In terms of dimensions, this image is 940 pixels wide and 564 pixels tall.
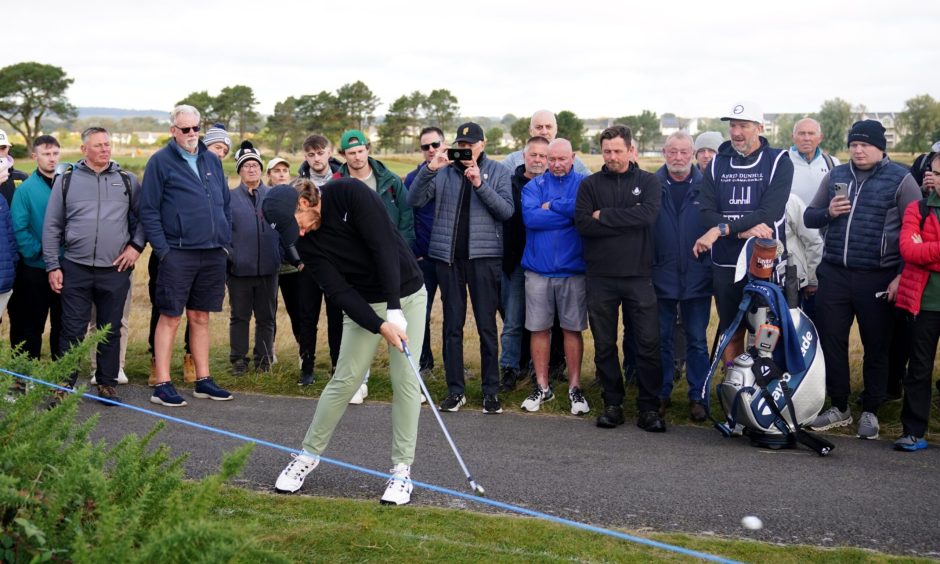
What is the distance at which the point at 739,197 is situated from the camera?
8.55 metres

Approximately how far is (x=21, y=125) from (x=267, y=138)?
2925cm

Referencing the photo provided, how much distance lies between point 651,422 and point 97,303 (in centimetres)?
508

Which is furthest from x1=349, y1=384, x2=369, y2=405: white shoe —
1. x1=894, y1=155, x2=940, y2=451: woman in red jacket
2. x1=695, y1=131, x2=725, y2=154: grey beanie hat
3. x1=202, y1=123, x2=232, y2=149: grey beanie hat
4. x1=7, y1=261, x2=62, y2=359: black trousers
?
x1=894, y1=155, x2=940, y2=451: woman in red jacket

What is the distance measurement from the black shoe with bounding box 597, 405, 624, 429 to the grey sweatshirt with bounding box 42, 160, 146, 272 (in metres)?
4.43

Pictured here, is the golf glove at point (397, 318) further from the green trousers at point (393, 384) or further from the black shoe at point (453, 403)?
the black shoe at point (453, 403)

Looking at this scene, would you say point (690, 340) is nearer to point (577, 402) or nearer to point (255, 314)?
point (577, 402)

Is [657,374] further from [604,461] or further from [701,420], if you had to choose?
[604,461]

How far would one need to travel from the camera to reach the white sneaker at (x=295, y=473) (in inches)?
255

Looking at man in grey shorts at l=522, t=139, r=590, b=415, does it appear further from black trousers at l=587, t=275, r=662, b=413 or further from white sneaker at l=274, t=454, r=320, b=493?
white sneaker at l=274, t=454, r=320, b=493

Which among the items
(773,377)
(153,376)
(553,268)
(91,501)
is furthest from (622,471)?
(153,376)

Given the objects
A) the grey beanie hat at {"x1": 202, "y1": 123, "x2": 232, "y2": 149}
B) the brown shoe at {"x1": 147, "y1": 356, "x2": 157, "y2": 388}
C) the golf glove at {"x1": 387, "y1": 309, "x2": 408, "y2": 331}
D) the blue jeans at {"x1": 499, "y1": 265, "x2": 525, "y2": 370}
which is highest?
the grey beanie hat at {"x1": 202, "y1": 123, "x2": 232, "y2": 149}

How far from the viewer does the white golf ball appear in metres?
5.80

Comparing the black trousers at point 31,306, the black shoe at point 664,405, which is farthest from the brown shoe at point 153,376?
the black shoe at point 664,405

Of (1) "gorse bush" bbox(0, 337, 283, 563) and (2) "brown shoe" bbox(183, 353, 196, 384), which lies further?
(2) "brown shoe" bbox(183, 353, 196, 384)
